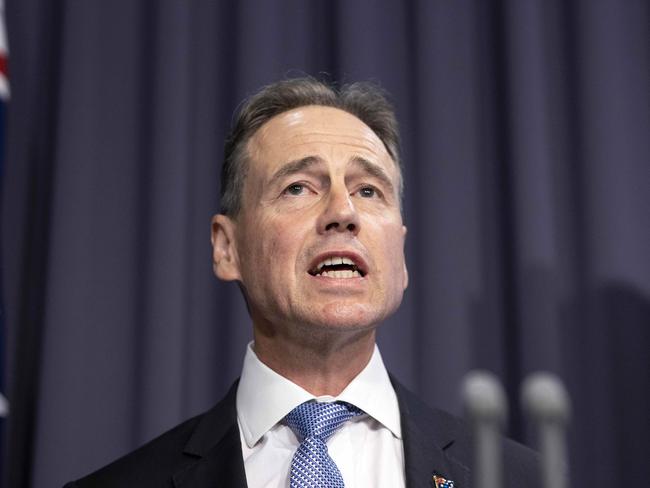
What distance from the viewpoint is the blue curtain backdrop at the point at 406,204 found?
1994 millimetres

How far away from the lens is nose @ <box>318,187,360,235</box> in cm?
149

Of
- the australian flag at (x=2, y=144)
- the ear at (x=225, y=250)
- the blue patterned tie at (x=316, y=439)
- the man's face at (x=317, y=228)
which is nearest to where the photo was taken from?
the blue patterned tie at (x=316, y=439)

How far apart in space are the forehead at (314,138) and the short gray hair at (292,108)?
30 mm

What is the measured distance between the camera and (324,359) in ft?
5.09

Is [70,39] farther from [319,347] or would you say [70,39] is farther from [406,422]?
[406,422]

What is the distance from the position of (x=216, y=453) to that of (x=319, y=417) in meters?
0.18

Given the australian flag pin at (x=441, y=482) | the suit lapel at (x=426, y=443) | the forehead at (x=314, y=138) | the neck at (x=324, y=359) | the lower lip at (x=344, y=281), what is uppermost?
the forehead at (x=314, y=138)

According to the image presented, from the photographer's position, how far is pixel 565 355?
78.6 inches

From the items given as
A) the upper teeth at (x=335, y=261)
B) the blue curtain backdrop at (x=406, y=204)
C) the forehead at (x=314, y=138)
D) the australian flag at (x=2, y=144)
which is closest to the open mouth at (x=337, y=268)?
the upper teeth at (x=335, y=261)

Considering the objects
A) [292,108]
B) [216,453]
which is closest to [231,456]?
[216,453]

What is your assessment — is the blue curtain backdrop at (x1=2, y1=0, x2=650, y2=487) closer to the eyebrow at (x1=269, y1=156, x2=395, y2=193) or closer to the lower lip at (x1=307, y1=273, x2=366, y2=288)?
the eyebrow at (x1=269, y1=156, x2=395, y2=193)

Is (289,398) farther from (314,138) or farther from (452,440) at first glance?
(314,138)

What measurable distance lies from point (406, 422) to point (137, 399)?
31.1 inches

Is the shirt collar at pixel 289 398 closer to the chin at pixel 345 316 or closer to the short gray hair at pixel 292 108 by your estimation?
the chin at pixel 345 316
